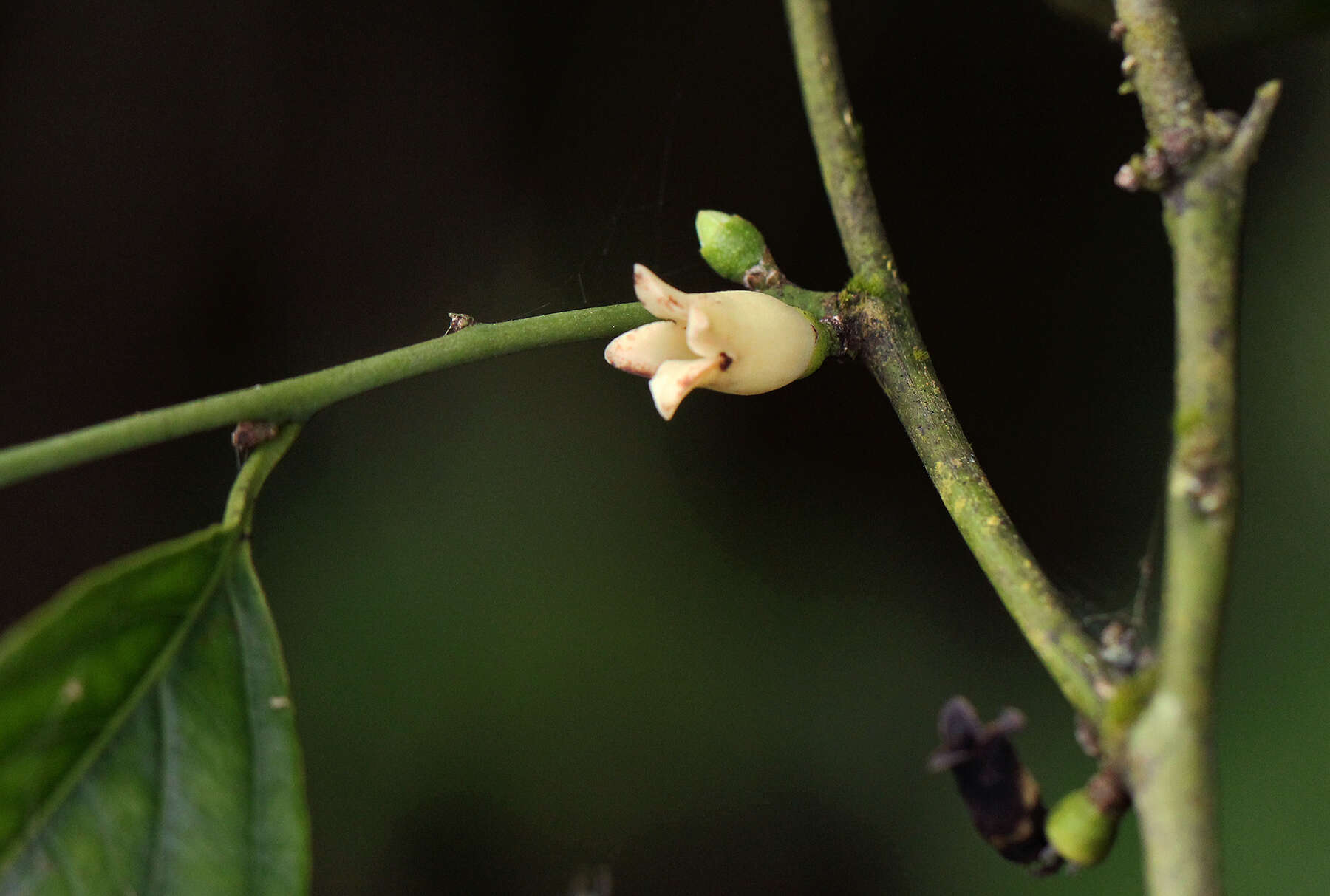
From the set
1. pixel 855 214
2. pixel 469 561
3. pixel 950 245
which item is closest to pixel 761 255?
pixel 855 214

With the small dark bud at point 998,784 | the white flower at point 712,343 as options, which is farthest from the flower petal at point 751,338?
the small dark bud at point 998,784

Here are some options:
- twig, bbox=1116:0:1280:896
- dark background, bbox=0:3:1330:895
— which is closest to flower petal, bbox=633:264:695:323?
twig, bbox=1116:0:1280:896

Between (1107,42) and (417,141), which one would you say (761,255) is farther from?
(417,141)

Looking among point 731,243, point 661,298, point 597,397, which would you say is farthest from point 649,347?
point 597,397

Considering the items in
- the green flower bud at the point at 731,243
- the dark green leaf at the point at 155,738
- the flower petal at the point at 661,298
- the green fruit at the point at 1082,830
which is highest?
the green flower bud at the point at 731,243

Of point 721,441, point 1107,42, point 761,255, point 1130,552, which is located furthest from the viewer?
point 721,441

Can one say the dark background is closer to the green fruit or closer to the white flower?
the white flower

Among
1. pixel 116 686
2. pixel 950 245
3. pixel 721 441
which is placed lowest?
pixel 116 686

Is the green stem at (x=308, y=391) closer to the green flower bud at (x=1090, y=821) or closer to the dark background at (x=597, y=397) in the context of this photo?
the green flower bud at (x=1090, y=821)
